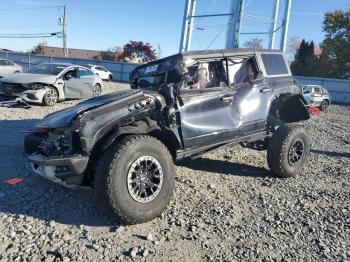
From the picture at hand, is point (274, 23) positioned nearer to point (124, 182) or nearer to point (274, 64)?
point (274, 64)

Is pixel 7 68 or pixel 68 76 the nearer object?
pixel 68 76

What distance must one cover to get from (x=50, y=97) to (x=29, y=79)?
84 centimetres

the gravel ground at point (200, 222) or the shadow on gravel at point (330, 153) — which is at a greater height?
the shadow on gravel at point (330, 153)

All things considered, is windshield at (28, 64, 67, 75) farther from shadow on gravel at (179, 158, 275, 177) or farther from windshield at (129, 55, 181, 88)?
shadow on gravel at (179, 158, 275, 177)

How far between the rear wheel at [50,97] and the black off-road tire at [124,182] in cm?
886

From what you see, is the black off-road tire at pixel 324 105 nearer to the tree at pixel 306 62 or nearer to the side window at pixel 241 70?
the side window at pixel 241 70

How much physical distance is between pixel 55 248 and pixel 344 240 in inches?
121

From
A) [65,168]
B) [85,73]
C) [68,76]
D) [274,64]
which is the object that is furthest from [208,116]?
[85,73]

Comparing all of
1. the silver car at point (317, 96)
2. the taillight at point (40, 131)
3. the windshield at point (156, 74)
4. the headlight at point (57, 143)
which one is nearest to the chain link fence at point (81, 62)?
the silver car at point (317, 96)

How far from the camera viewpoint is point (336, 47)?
3912cm

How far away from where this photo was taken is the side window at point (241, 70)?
19.4ft

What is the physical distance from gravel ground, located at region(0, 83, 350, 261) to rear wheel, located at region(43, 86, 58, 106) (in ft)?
20.0

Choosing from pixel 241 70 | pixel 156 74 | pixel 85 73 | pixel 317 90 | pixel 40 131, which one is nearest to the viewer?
pixel 40 131

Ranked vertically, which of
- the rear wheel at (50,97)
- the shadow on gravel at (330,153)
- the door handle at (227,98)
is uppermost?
the door handle at (227,98)
